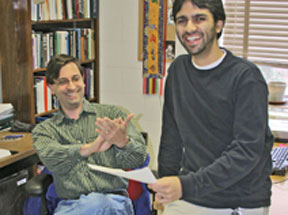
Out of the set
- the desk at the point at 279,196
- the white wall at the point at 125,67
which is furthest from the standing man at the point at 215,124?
the white wall at the point at 125,67

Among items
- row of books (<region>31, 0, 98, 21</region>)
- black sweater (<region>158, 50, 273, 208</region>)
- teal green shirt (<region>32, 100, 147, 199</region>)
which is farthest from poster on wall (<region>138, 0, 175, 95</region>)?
black sweater (<region>158, 50, 273, 208</region>)

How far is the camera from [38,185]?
6.71ft

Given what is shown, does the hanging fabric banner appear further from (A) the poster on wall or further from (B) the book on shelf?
(B) the book on shelf

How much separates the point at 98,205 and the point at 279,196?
2.72 ft

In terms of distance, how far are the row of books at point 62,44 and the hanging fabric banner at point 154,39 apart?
54 centimetres

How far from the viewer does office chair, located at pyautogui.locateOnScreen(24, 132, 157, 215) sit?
2.04 metres

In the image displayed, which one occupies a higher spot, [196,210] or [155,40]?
[155,40]

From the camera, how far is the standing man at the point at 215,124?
47.1 inches

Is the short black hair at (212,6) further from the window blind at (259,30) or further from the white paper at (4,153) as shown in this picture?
the window blind at (259,30)

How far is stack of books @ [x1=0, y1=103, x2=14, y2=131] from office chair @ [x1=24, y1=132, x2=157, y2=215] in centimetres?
69

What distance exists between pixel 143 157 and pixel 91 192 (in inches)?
12.4

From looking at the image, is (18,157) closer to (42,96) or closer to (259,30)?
(42,96)

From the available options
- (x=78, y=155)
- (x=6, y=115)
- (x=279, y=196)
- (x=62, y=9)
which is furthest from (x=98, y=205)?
(x=62, y=9)

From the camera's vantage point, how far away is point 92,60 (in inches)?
145
